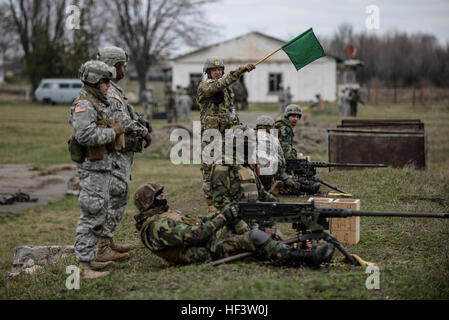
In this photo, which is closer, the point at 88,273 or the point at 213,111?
the point at 88,273

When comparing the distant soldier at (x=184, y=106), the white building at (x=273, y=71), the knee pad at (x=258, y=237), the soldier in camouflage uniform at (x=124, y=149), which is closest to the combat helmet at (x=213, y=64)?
the soldier in camouflage uniform at (x=124, y=149)

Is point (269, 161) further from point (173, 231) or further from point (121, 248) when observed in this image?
point (173, 231)

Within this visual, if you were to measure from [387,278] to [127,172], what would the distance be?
2.99 m

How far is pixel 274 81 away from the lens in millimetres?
42781

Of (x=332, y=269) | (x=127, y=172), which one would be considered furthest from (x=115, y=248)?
(x=332, y=269)

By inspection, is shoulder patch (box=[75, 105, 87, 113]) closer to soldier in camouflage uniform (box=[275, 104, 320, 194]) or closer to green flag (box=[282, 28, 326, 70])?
green flag (box=[282, 28, 326, 70])

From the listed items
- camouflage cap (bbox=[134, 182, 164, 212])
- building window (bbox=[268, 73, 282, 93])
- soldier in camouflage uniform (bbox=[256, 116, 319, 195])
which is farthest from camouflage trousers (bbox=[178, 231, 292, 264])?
building window (bbox=[268, 73, 282, 93])

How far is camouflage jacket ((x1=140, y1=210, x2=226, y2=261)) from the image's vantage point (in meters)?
5.86

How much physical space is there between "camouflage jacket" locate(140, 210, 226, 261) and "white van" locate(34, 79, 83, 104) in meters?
44.1

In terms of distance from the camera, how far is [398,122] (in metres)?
14.7

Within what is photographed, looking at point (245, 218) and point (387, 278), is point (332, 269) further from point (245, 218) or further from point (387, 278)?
point (245, 218)

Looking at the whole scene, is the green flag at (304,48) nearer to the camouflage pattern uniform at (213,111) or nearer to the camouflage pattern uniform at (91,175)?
the camouflage pattern uniform at (213,111)

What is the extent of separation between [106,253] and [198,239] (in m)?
1.30

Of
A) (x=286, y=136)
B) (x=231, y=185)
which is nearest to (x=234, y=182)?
(x=231, y=185)
